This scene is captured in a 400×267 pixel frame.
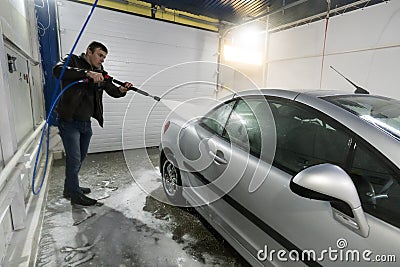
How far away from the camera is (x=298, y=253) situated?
1087 millimetres

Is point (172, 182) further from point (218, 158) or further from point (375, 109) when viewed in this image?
point (375, 109)

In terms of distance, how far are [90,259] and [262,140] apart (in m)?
1.56

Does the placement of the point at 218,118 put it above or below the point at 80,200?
above

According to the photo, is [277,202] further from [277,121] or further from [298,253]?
[277,121]

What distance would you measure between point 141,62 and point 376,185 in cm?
455

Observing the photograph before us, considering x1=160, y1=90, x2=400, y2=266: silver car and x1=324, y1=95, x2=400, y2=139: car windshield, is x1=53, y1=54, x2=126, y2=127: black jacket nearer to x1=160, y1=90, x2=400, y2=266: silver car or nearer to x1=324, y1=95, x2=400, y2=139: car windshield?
x1=160, y1=90, x2=400, y2=266: silver car

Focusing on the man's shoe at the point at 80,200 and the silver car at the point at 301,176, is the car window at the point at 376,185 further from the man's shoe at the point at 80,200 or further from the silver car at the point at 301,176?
the man's shoe at the point at 80,200

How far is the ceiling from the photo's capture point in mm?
3820

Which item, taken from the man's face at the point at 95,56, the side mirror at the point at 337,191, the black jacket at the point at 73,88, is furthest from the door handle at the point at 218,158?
the man's face at the point at 95,56

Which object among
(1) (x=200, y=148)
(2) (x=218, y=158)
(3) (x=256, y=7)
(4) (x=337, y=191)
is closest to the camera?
(4) (x=337, y=191)

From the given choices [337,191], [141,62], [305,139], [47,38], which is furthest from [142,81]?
[337,191]

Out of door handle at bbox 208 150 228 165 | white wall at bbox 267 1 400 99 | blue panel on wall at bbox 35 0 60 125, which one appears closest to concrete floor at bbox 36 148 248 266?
door handle at bbox 208 150 228 165

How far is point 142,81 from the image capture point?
4801 mm

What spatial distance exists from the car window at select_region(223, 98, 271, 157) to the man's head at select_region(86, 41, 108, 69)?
150 cm
